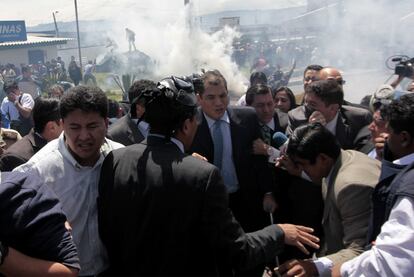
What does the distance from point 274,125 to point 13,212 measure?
3243 mm

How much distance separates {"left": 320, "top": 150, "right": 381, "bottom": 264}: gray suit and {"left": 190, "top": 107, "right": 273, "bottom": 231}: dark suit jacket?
4.14 feet

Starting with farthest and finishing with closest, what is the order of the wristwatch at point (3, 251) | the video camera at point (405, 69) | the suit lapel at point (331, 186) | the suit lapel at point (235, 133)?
the video camera at point (405, 69), the suit lapel at point (235, 133), the suit lapel at point (331, 186), the wristwatch at point (3, 251)

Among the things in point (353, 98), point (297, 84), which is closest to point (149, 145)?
point (353, 98)

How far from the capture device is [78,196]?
2.15 m

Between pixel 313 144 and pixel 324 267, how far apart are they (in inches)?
25.1

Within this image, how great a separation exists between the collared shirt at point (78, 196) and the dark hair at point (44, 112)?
4.05 ft

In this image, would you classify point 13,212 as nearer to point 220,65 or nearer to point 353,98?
point 353,98

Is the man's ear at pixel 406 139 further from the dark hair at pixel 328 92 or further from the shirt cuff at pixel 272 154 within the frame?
the dark hair at pixel 328 92

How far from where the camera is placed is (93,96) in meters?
2.24

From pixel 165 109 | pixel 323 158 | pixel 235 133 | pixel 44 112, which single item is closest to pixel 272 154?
pixel 235 133

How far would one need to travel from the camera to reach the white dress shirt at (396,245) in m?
1.65

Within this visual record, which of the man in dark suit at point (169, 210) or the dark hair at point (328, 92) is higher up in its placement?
the dark hair at point (328, 92)

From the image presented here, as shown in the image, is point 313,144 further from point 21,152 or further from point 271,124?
point 21,152

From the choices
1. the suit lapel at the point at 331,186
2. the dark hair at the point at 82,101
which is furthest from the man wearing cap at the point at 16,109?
the suit lapel at the point at 331,186
